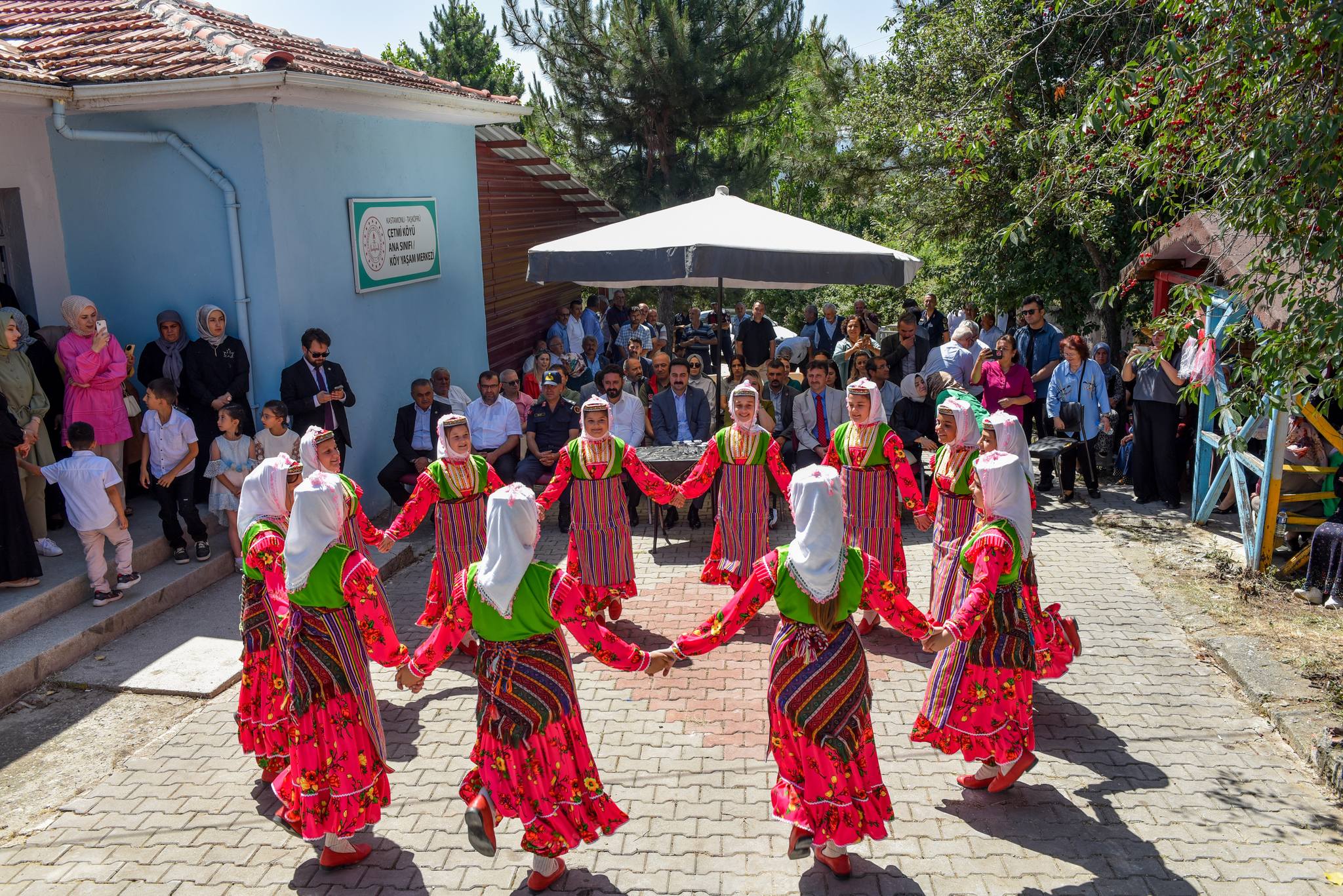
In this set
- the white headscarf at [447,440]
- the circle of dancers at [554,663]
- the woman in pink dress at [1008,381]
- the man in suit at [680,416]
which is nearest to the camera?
the circle of dancers at [554,663]

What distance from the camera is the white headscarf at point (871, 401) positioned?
6.89 metres

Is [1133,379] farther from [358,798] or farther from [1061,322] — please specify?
[358,798]

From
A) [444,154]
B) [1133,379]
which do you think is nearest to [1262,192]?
[1133,379]

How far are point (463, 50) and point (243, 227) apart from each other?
28111 millimetres

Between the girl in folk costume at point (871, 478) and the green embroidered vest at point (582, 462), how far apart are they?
1488mm

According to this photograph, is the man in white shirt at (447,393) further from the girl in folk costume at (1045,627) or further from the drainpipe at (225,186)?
the girl in folk costume at (1045,627)

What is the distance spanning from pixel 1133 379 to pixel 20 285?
1018cm

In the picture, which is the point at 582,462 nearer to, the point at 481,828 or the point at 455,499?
the point at 455,499

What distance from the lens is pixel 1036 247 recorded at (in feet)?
50.5

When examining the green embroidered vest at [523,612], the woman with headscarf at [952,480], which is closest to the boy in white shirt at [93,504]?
the green embroidered vest at [523,612]

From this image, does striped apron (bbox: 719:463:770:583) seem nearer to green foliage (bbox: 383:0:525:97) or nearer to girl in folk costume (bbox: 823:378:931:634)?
girl in folk costume (bbox: 823:378:931:634)

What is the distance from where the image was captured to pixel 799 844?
4.39 meters

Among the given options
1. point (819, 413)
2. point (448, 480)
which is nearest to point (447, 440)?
point (448, 480)

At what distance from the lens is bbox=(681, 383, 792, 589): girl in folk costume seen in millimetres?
7219
